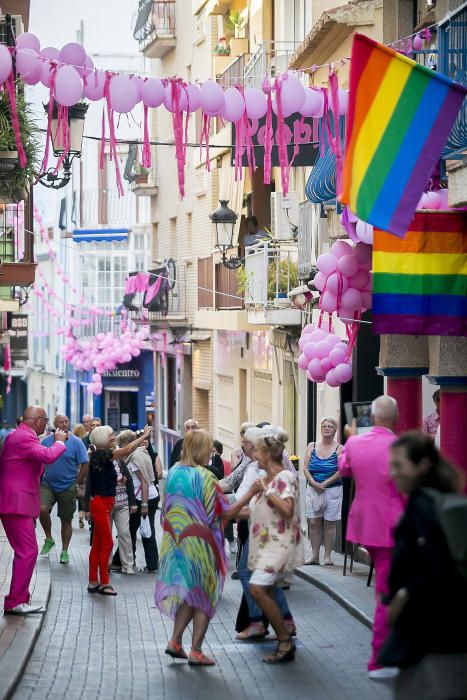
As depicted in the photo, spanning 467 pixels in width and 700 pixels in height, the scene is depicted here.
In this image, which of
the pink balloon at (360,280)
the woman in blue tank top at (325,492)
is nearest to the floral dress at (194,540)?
the pink balloon at (360,280)

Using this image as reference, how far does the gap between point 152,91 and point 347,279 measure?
3.02 metres

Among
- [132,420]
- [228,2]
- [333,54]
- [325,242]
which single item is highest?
[228,2]

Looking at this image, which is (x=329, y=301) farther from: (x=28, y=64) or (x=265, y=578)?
(x=265, y=578)

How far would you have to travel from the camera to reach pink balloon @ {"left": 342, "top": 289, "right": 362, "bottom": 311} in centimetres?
1477

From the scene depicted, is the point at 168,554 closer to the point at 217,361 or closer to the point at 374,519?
the point at 374,519

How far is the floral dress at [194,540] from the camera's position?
1134 cm

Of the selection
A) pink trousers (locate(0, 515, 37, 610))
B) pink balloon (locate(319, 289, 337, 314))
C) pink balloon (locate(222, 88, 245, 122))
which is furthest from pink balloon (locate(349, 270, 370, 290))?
pink trousers (locate(0, 515, 37, 610))

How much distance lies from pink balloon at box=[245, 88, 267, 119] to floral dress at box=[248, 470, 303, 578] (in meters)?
3.74

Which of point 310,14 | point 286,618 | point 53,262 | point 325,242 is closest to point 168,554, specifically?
point 286,618

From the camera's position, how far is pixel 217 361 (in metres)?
37.2

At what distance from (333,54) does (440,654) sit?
16658mm

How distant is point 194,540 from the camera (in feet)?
37.3

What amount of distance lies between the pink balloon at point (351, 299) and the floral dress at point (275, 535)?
150 inches

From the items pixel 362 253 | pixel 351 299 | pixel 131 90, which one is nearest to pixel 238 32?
pixel 362 253
